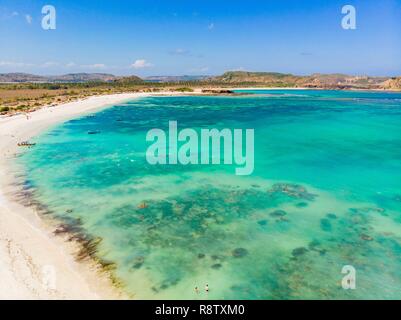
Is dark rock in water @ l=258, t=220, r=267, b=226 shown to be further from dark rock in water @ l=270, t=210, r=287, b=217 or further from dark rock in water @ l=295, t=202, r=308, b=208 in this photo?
dark rock in water @ l=295, t=202, r=308, b=208

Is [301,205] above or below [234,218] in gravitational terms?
above

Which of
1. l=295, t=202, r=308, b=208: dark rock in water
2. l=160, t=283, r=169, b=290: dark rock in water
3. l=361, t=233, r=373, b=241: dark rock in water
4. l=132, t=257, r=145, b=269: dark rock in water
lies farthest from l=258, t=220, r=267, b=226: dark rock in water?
l=160, t=283, r=169, b=290: dark rock in water

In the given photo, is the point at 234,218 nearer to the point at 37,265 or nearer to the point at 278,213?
the point at 278,213

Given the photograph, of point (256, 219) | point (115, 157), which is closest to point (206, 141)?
point (115, 157)

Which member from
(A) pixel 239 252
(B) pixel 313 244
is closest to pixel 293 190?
(B) pixel 313 244

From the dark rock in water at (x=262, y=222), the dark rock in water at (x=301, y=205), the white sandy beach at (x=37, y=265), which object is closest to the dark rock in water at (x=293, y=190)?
the dark rock in water at (x=301, y=205)

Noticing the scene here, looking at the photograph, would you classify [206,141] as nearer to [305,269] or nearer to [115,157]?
[115,157]

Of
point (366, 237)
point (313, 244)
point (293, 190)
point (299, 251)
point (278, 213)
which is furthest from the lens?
point (293, 190)

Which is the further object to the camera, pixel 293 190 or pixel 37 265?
pixel 293 190
